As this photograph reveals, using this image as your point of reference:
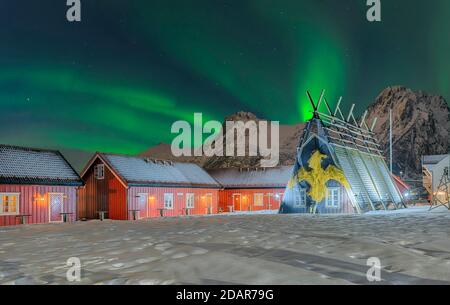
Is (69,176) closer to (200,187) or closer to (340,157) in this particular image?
(200,187)

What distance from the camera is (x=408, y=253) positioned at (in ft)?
38.3

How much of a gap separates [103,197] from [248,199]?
2194cm

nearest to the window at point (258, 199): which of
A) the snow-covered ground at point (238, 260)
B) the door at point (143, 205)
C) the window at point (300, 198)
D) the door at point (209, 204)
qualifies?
the door at point (209, 204)

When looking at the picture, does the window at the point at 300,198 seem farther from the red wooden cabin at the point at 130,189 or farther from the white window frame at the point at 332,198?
the red wooden cabin at the point at 130,189

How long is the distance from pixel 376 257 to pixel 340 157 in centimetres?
2738

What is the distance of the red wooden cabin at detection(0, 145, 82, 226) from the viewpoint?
102ft

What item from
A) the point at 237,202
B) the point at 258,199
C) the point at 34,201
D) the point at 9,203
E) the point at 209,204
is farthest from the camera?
the point at 258,199

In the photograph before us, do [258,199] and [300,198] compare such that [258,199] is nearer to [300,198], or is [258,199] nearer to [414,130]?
[300,198]

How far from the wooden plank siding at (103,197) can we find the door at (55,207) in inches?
161

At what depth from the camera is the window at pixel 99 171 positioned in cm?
3998

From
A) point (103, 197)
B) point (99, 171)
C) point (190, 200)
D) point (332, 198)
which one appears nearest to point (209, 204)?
point (190, 200)

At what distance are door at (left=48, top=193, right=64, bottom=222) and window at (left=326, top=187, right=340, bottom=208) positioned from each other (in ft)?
68.0

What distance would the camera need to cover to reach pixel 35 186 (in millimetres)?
33031
